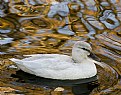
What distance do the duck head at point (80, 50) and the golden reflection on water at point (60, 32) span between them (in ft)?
1.59

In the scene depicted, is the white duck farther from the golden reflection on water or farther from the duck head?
the golden reflection on water

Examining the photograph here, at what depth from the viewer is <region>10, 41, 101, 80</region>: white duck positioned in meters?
8.55

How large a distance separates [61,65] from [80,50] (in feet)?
1.61

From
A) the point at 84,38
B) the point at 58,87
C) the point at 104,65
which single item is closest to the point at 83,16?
the point at 84,38

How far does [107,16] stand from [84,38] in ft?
6.96

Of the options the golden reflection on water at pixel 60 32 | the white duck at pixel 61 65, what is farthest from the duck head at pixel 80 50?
the golden reflection on water at pixel 60 32

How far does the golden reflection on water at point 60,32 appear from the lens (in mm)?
8547

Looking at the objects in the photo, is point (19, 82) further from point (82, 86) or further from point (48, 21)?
point (48, 21)

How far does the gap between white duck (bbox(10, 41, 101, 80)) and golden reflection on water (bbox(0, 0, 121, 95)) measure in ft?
0.98

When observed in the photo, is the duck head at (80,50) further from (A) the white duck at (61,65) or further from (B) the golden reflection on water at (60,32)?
(B) the golden reflection on water at (60,32)

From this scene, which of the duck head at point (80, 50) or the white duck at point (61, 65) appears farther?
the duck head at point (80, 50)

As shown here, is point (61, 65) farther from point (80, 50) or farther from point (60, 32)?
point (60, 32)

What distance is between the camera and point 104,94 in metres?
7.98

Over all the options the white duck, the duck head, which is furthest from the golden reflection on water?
the duck head
